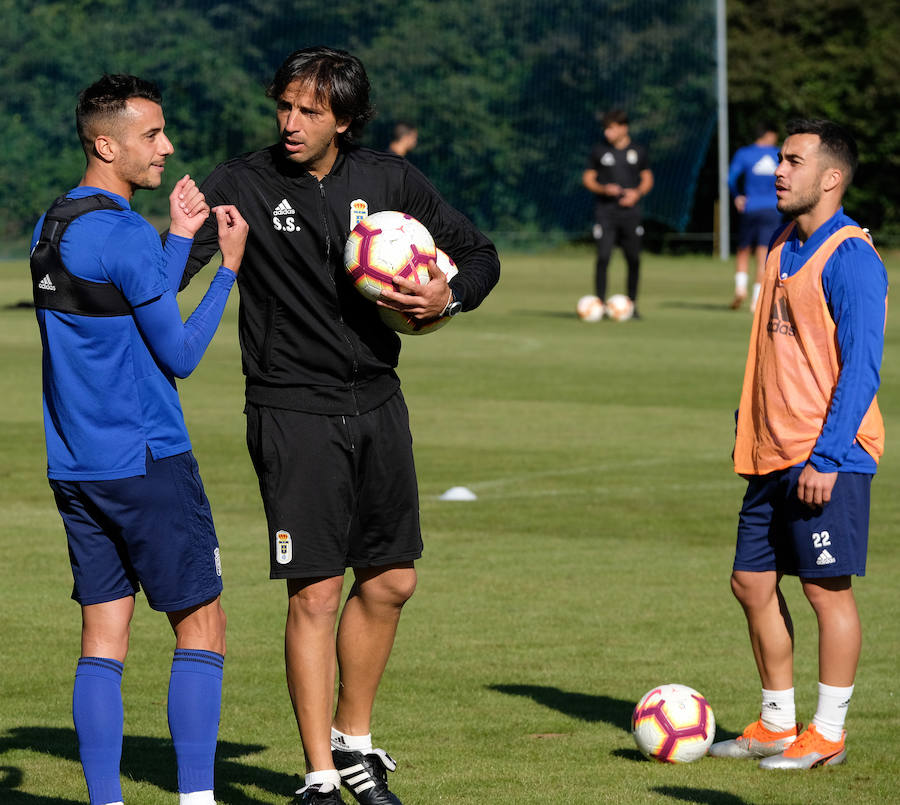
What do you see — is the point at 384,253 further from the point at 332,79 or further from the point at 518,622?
the point at 518,622

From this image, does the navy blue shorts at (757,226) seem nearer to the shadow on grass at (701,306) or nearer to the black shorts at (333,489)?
the shadow on grass at (701,306)

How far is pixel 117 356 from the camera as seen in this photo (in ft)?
15.7

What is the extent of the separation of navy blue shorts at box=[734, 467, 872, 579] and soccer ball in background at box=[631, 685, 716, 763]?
0.52m

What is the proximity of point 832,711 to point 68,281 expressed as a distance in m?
3.05

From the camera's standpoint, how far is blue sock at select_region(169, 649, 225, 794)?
4.96m

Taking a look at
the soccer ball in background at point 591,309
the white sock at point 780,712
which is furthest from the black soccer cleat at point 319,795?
the soccer ball in background at point 591,309

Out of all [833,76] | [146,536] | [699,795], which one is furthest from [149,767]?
[833,76]

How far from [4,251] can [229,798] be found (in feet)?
116

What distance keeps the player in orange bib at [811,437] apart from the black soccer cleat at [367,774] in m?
1.33

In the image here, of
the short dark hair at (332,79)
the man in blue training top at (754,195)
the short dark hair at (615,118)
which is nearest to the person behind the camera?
the short dark hair at (332,79)

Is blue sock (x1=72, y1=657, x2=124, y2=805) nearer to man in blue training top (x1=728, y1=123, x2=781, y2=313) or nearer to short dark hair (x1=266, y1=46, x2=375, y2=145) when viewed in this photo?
short dark hair (x1=266, y1=46, x2=375, y2=145)

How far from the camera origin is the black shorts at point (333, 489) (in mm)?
5418

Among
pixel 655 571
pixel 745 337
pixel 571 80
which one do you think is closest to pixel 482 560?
pixel 655 571

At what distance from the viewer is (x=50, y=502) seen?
11.2m
